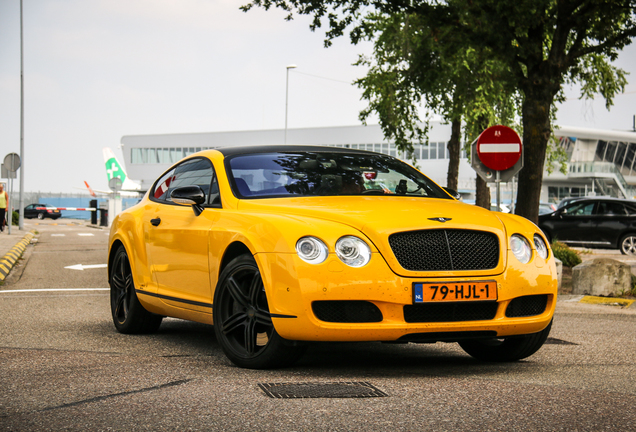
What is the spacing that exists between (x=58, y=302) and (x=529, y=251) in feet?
21.0

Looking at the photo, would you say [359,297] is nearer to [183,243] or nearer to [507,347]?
[507,347]

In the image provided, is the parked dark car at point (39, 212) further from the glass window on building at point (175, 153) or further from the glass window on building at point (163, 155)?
the glass window on building at point (163, 155)

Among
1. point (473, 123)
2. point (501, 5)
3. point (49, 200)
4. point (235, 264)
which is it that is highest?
point (501, 5)

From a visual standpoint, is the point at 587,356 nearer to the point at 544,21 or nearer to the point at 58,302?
the point at 58,302

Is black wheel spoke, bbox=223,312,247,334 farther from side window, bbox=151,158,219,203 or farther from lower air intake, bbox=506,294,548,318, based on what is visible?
lower air intake, bbox=506,294,548,318

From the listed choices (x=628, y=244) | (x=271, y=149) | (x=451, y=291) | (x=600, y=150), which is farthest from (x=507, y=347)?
(x=600, y=150)

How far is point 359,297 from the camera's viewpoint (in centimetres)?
465

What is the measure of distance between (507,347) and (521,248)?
0.86 m

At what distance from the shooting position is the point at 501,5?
43.5 ft

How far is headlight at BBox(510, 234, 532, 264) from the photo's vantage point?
5078mm

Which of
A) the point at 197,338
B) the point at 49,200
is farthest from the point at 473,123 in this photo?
the point at 49,200

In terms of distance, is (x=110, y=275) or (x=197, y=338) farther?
(x=110, y=275)

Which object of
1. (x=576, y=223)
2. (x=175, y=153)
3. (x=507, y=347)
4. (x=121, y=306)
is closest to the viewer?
(x=507, y=347)

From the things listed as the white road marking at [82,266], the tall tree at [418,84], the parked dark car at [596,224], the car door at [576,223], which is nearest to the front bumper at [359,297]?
the white road marking at [82,266]
